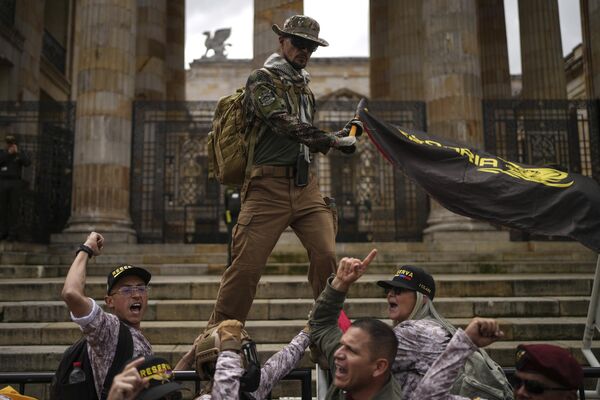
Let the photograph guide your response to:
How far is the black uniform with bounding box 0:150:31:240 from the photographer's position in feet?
36.7

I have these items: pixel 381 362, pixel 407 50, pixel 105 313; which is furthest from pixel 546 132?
pixel 105 313

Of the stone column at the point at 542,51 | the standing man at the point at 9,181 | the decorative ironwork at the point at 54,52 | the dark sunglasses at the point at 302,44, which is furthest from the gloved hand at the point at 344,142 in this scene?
the decorative ironwork at the point at 54,52

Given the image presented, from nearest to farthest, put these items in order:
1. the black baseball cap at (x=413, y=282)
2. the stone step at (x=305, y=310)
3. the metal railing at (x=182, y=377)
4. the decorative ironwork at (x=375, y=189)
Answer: the metal railing at (x=182, y=377) < the black baseball cap at (x=413, y=282) < the stone step at (x=305, y=310) < the decorative ironwork at (x=375, y=189)

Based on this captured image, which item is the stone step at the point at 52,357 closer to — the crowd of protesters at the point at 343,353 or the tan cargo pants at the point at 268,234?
the tan cargo pants at the point at 268,234

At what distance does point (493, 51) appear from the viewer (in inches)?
783

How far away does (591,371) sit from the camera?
10.5ft

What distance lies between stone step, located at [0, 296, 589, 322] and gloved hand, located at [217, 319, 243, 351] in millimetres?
4395

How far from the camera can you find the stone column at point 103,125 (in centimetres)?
1184

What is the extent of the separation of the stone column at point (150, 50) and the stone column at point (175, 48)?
1.93 meters

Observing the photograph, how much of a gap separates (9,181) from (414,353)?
33.3 feet

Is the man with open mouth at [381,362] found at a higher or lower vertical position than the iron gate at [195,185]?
lower

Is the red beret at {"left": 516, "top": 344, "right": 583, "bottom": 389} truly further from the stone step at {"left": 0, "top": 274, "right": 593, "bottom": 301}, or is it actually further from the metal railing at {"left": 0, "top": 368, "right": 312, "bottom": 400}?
the stone step at {"left": 0, "top": 274, "right": 593, "bottom": 301}

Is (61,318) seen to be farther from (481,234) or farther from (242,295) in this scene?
(481,234)

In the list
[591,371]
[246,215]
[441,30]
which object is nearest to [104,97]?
[441,30]
